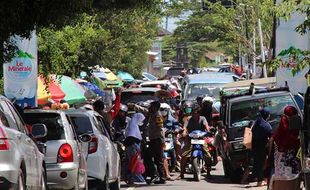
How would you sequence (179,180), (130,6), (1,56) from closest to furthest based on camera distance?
(1,56)
(130,6)
(179,180)

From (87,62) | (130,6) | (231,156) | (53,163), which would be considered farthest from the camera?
(87,62)

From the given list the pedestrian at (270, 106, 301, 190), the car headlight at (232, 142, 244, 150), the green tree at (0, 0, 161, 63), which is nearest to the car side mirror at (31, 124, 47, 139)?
the green tree at (0, 0, 161, 63)

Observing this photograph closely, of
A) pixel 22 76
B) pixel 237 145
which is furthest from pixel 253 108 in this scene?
pixel 22 76

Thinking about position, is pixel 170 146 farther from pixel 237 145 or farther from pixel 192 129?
pixel 237 145

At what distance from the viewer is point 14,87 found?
64.5ft

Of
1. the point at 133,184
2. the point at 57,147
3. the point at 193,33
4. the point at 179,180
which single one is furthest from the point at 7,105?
the point at 193,33

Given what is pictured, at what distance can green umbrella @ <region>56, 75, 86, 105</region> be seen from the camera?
27.0 meters

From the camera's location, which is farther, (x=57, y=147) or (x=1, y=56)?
(x=1, y=56)

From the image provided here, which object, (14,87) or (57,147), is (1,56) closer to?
(57,147)

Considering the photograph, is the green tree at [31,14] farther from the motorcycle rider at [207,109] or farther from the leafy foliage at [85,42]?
the motorcycle rider at [207,109]

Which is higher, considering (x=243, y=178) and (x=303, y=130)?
(x=303, y=130)

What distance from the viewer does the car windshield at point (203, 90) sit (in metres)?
31.5

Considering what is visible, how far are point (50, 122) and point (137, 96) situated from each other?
12918 mm

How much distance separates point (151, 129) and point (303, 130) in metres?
7.83
